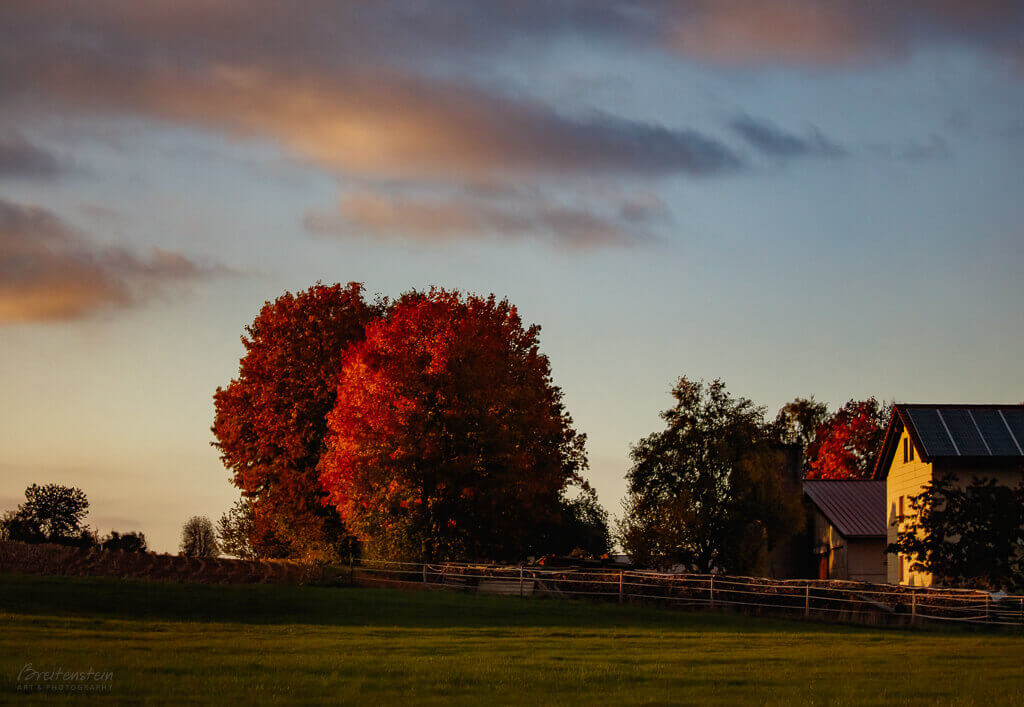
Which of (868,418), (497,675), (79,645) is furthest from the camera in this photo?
(868,418)

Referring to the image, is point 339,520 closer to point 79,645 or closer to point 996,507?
point 996,507

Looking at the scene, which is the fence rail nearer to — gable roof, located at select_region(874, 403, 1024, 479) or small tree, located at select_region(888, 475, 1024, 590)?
small tree, located at select_region(888, 475, 1024, 590)

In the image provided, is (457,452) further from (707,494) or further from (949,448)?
(949,448)

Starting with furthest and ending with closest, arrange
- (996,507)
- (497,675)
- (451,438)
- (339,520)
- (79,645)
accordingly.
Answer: (339,520) → (451,438) → (996,507) → (79,645) → (497,675)

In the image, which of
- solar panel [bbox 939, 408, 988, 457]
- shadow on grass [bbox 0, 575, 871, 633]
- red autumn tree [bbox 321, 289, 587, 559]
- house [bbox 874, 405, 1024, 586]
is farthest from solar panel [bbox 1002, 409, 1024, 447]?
red autumn tree [bbox 321, 289, 587, 559]

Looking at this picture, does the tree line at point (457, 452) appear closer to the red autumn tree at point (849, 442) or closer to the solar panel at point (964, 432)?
the solar panel at point (964, 432)

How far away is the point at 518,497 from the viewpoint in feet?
179

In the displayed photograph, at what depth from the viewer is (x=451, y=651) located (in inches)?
1113

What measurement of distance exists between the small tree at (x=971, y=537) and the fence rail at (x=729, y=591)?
479 cm

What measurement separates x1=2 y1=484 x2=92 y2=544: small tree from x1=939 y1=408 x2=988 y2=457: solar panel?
1629 inches

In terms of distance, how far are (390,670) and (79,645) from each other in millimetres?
6846

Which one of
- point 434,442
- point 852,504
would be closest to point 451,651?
point 434,442

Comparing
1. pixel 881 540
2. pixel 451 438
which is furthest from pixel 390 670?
pixel 881 540

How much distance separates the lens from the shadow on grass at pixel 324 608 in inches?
1407
